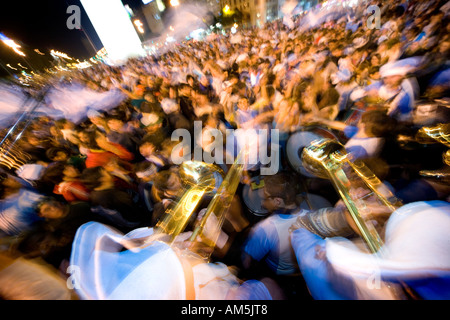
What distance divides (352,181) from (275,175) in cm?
80

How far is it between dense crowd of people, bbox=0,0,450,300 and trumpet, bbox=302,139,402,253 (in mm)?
104

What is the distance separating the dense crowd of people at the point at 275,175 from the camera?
5.18 ft

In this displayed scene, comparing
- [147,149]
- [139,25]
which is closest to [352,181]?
[147,149]

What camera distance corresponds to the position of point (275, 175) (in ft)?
6.32

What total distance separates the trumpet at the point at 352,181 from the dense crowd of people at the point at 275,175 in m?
0.10

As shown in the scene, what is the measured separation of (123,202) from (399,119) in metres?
3.98

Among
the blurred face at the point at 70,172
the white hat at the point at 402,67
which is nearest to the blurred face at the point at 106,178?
the blurred face at the point at 70,172

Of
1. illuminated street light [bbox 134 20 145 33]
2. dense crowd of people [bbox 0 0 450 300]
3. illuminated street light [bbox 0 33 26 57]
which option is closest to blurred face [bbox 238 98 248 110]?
dense crowd of people [bbox 0 0 450 300]

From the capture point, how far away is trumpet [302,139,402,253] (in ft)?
3.99

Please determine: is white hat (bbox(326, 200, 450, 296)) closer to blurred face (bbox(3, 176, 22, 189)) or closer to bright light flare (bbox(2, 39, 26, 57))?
blurred face (bbox(3, 176, 22, 189))

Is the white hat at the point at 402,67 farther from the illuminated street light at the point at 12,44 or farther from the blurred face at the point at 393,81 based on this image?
the illuminated street light at the point at 12,44

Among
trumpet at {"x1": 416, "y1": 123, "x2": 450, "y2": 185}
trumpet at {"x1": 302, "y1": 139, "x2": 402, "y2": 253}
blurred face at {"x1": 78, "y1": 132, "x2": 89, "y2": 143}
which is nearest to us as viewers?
trumpet at {"x1": 302, "y1": 139, "x2": 402, "y2": 253}

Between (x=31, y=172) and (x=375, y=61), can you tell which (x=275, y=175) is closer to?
(x=375, y=61)
